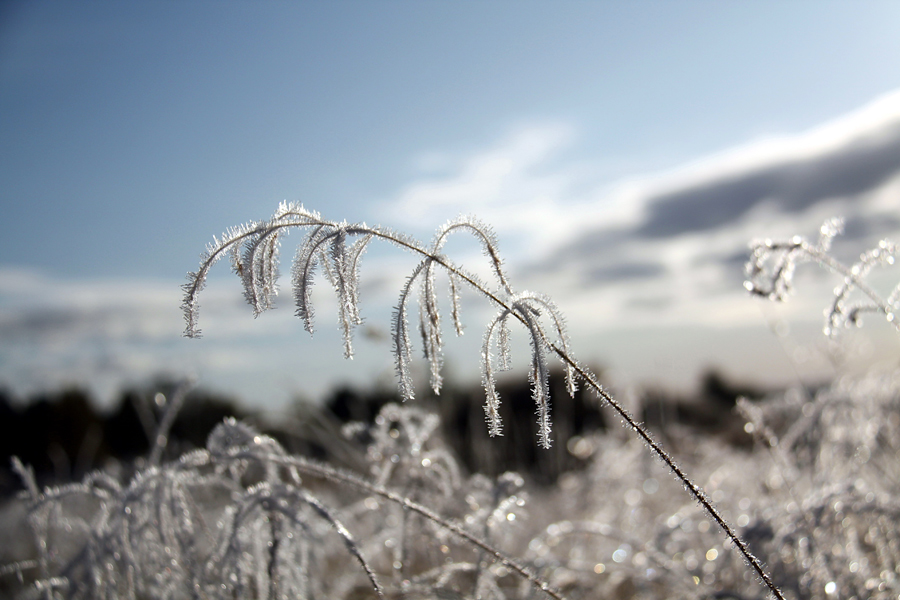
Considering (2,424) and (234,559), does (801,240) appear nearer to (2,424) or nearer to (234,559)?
(234,559)

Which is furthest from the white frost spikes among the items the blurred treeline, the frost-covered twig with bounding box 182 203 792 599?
the blurred treeline

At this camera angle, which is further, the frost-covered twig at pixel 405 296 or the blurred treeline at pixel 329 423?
the blurred treeline at pixel 329 423

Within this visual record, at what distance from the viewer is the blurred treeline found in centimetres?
398

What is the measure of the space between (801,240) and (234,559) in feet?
5.28

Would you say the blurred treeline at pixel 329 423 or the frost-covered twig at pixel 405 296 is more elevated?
the frost-covered twig at pixel 405 296

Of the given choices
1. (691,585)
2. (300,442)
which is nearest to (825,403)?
(691,585)

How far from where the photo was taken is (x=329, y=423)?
3.15m

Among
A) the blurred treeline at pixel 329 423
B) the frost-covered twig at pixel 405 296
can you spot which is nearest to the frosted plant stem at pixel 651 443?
the frost-covered twig at pixel 405 296

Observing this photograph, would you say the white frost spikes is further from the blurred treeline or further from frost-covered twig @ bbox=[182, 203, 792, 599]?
the blurred treeline

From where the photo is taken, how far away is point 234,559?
4.69 feet

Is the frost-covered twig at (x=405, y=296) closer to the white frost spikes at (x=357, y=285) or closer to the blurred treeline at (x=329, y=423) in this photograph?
the white frost spikes at (x=357, y=285)

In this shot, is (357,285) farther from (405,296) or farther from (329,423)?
(329,423)

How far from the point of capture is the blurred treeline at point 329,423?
3980mm

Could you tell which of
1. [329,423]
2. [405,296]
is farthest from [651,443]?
[329,423]
